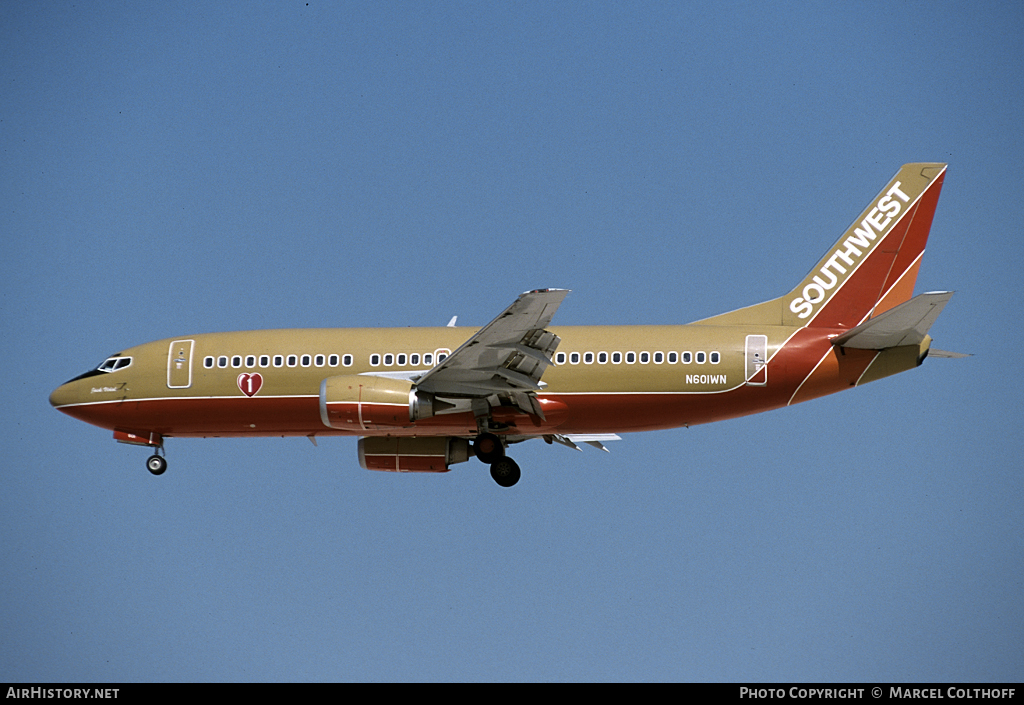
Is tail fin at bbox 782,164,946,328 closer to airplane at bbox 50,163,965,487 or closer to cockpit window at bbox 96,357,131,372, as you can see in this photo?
airplane at bbox 50,163,965,487

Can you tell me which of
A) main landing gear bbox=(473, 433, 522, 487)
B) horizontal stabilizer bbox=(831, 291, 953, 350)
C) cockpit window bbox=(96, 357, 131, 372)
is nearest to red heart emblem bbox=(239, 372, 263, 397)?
cockpit window bbox=(96, 357, 131, 372)

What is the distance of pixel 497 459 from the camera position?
132 feet

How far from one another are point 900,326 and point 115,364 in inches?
905

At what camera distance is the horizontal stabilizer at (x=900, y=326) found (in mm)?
34562

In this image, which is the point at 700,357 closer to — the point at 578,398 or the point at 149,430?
the point at 578,398

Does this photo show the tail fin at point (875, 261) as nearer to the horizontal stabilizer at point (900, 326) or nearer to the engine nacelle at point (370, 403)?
the horizontal stabilizer at point (900, 326)

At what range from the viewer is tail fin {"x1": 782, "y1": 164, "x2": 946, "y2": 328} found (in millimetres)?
40000

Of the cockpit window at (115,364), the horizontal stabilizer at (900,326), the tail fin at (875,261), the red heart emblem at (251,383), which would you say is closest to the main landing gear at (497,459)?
the red heart emblem at (251,383)

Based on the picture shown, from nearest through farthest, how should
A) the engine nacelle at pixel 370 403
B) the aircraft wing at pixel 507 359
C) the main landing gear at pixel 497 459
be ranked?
the aircraft wing at pixel 507 359
the engine nacelle at pixel 370 403
the main landing gear at pixel 497 459

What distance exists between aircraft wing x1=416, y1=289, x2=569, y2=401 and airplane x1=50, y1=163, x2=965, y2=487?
0.05 m

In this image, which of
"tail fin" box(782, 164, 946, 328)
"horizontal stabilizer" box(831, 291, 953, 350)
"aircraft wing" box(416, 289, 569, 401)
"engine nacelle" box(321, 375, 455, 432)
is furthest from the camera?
"tail fin" box(782, 164, 946, 328)

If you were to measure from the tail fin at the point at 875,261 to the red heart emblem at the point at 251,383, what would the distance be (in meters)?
15.3
